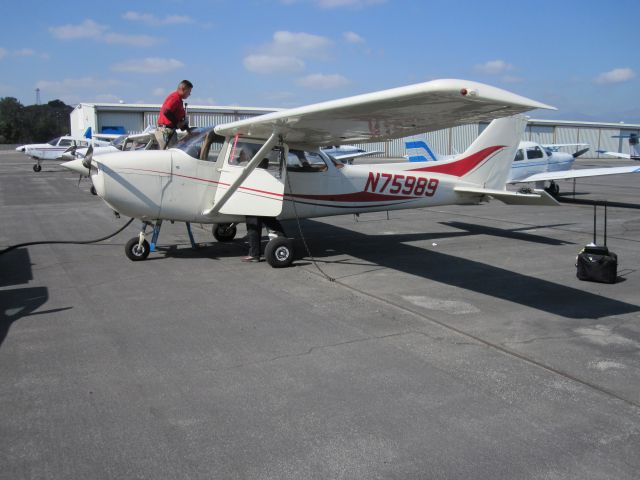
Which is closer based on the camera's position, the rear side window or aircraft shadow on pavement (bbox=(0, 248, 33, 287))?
aircraft shadow on pavement (bbox=(0, 248, 33, 287))

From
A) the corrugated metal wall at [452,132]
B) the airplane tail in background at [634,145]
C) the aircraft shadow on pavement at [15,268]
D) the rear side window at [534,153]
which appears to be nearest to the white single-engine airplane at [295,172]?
the aircraft shadow on pavement at [15,268]

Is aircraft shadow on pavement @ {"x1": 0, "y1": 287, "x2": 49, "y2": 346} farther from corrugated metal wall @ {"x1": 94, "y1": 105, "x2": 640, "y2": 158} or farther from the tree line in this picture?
the tree line

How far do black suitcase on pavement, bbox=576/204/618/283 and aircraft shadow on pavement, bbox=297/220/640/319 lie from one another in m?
0.52

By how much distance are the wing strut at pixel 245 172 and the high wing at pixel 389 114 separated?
0.20 m

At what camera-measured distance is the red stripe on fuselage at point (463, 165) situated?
10.9m

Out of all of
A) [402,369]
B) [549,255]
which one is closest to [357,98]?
[402,369]

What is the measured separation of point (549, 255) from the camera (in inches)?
378

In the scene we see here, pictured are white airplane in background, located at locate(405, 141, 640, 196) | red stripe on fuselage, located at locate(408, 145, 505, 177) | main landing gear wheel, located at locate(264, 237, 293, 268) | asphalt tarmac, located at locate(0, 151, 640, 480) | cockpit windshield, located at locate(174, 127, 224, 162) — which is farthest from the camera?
white airplane in background, located at locate(405, 141, 640, 196)

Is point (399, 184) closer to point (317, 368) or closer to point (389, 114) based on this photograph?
point (389, 114)

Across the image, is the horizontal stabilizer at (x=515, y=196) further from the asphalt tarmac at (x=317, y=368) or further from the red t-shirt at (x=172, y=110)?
the red t-shirt at (x=172, y=110)

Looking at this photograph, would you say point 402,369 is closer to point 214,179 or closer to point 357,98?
point 357,98

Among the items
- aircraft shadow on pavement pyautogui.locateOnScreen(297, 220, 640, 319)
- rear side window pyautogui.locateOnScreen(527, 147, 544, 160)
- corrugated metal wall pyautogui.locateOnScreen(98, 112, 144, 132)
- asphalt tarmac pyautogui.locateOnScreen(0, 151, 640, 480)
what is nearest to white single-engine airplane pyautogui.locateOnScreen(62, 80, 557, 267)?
aircraft shadow on pavement pyautogui.locateOnScreen(297, 220, 640, 319)

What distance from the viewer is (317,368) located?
4.60 meters

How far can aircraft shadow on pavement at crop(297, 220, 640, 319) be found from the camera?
6.52 metres
